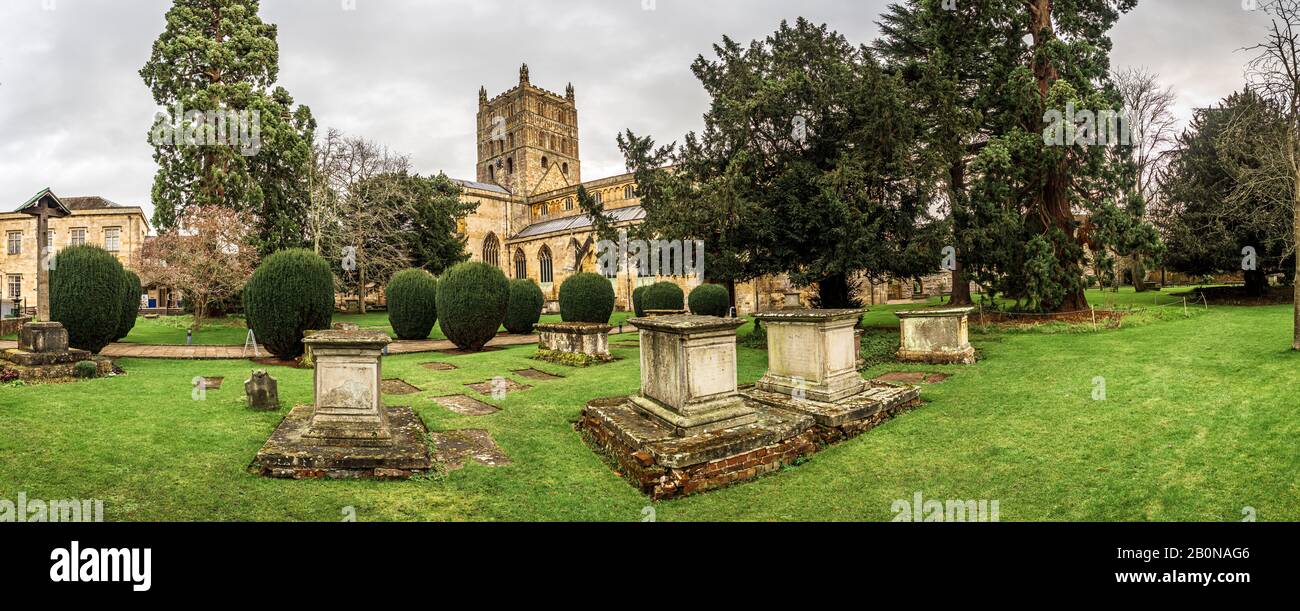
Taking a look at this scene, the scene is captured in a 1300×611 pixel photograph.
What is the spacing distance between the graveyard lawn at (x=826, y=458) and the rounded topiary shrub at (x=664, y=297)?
1714cm

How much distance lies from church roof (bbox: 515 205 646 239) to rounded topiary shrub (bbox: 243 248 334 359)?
2582 centimetres

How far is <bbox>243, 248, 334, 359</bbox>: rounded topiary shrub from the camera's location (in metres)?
12.2

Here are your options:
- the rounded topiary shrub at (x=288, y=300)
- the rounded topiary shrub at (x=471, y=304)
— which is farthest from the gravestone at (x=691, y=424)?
the rounded topiary shrub at (x=471, y=304)

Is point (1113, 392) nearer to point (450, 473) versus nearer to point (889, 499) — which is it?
point (889, 499)

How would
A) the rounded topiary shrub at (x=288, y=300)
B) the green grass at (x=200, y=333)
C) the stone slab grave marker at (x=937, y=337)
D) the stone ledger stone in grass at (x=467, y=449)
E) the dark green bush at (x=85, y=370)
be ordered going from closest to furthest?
the stone ledger stone in grass at (x=467, y=449)
the dark green bush at (x=85, y=370)
the stone slab grave marker at (x=937, y=337)
the rounded topiary shrub at (x=288, y=300)
the green grass at (x=200, y=333)

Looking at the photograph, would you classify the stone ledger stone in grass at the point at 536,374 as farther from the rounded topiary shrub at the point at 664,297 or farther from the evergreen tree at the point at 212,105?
the evergreen tree at the point at 212,105

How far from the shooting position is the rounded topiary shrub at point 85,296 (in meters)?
11.1

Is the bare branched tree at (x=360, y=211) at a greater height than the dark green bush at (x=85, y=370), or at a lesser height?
greater

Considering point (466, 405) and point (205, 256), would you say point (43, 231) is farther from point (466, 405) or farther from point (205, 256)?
point (205, 256)

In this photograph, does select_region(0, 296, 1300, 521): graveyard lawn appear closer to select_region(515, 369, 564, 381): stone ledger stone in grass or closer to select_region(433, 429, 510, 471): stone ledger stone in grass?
select_region(433, 429, 510, 471): stone ledger stone in grass

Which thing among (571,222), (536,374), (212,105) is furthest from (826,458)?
(571,222)

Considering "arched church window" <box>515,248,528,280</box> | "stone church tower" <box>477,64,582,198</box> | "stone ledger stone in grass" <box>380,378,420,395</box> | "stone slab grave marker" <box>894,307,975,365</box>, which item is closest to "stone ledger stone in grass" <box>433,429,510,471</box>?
A: "stone ledger stone in grass" <box>380,378,420,395</box>

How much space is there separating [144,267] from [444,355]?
1658 cm

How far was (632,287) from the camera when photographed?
122ft
